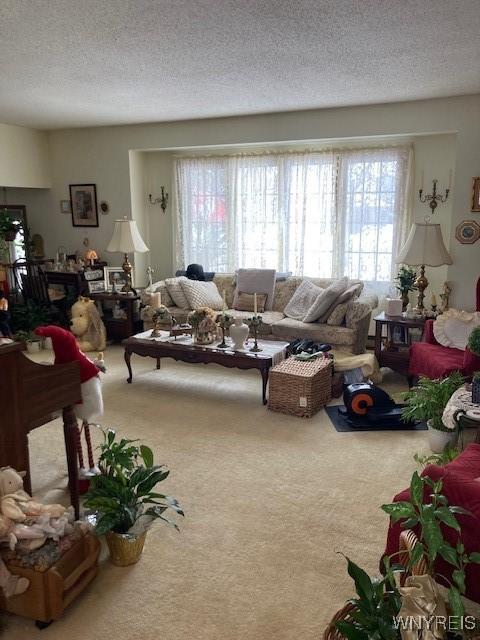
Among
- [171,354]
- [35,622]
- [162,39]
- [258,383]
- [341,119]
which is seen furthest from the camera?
[341,119]

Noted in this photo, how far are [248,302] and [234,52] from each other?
298 cm

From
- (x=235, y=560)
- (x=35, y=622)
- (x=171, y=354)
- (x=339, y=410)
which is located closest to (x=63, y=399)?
(x=35, y=622)

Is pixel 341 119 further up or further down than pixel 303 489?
further up

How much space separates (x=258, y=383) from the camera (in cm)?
498

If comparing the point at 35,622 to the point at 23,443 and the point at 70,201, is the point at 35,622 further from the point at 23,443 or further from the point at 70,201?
the point at 70,201

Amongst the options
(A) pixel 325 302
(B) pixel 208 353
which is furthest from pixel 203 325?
(A) pixel 325 302

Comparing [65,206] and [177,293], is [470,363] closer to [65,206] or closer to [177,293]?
[177,293]

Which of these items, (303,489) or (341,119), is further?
(341,119)

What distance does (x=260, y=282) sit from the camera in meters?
6.09

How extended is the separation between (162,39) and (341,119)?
2724 millimetres

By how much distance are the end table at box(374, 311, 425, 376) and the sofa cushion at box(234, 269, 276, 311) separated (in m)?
1.48

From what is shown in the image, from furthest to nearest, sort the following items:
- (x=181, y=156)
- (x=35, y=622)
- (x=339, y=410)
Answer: (x=181, y=156) < (x=339, y=410) < (x=35, y=622)

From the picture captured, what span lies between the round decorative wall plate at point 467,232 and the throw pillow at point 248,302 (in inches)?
85.0

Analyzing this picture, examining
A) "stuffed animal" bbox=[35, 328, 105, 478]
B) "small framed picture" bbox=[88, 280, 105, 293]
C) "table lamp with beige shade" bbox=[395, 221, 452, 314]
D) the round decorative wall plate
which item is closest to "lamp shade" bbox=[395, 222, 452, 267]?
"table lamp with beige shade" bbox=[395, 221, 452, 314]
